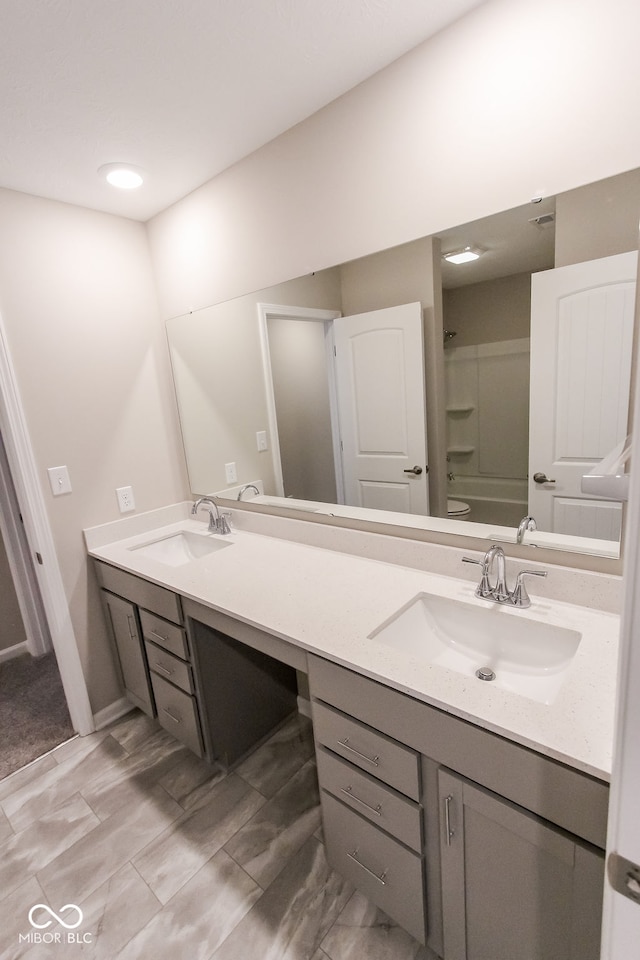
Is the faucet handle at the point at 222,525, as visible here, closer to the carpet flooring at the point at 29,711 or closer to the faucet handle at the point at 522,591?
the carpet flooring at the point at 29,711

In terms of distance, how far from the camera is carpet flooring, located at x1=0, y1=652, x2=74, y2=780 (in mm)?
2012

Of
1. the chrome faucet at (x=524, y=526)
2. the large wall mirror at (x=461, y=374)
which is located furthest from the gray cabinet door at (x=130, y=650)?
the chrome faucet at (x=524, y=526)

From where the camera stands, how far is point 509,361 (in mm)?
1268

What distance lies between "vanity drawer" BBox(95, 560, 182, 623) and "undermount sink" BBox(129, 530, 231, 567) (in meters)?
0.16

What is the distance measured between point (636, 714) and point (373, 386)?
129 centimetres

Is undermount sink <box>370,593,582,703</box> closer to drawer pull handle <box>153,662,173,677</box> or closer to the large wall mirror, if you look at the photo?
the large wall mirror

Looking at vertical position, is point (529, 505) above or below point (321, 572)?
above

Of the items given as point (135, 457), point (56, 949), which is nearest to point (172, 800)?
point (56, 949)

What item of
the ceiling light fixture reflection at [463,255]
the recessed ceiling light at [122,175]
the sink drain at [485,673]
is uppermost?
the recessed ceiling light at [122,175]

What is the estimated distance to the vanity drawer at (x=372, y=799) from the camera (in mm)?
1045

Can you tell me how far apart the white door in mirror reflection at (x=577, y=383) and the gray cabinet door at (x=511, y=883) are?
0.71 metres

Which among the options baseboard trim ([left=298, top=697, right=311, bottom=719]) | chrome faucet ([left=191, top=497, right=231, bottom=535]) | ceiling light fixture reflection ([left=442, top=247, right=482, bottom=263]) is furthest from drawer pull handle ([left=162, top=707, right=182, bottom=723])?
ceiling light fixture reflection ([left=442, top=247, right=482, bottom=263])

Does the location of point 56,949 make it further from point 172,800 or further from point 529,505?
point 529,505

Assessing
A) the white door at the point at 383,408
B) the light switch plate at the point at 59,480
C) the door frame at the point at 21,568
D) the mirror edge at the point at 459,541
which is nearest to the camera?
the mirror edge at the point at 459,541
